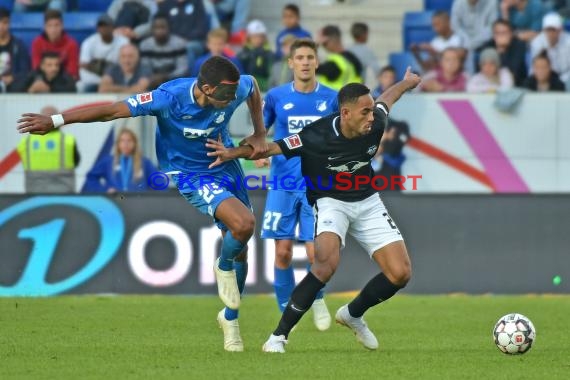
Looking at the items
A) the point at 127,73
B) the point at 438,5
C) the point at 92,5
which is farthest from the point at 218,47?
the point at 438,5

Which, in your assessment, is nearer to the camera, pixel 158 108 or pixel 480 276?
pixel 158 108

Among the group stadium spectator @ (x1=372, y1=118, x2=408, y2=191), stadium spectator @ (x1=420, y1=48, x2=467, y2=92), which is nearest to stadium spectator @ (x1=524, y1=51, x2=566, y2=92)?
stadium spectator @ (x1=420, y1=48, x2=467, y2=92)

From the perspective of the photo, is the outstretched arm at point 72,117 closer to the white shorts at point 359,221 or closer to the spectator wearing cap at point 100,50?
the white shorts at point 359,221

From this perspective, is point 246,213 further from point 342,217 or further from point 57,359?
point 57,359

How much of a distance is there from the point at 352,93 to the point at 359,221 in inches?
40.4

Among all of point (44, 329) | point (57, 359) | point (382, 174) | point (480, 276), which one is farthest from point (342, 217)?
point (382, 174)

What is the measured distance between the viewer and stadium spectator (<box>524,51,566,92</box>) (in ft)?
63.0

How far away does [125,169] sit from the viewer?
17.7 metres

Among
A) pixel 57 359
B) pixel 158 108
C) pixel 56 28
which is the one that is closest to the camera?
pixel 57 359

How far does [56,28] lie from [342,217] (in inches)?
416

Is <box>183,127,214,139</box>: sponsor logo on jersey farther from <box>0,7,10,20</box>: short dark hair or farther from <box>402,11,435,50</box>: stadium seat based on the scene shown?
<box>402,11,435,50</box>: stadium seat

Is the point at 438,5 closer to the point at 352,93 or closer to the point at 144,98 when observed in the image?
the point at 352,93

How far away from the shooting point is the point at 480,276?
1623 cm

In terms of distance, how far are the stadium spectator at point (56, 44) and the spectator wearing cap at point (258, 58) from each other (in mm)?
2590
